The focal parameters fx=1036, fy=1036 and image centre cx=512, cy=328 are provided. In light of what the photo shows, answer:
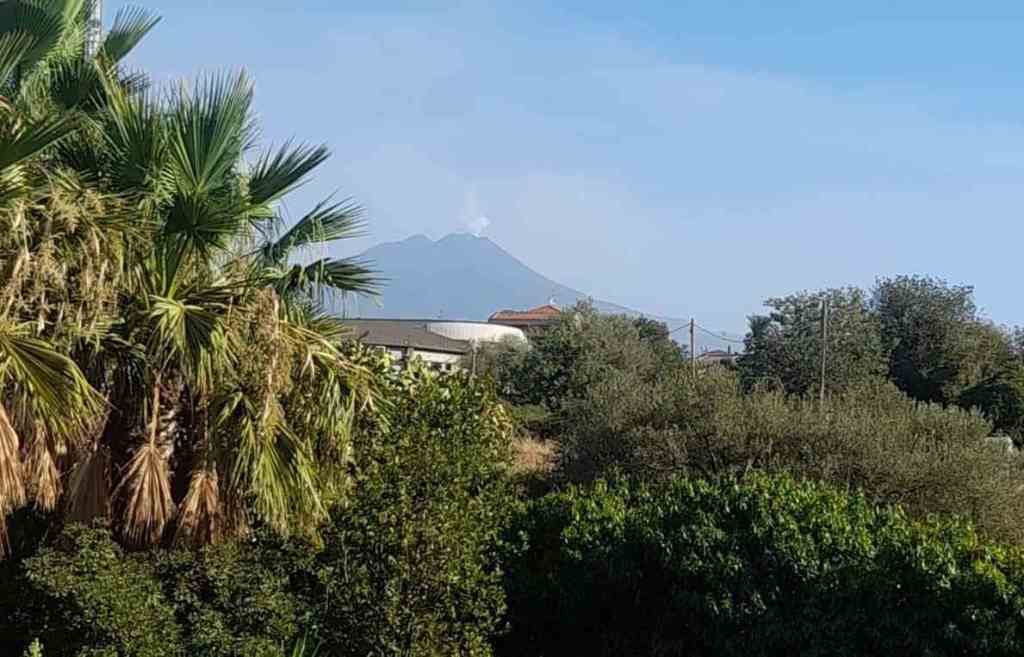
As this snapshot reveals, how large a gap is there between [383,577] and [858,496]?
Answer: 12.7 ft

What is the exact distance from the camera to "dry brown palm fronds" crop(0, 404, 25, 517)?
6164 mm

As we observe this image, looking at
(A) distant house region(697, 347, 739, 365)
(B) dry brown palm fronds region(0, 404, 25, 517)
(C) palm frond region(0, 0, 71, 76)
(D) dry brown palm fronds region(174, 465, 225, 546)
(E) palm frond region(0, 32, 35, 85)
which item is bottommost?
(D) dry brown palm fronds region(174, 465, 225, 546)

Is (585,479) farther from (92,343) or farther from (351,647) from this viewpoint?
(92,343)

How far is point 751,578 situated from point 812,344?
814 inches

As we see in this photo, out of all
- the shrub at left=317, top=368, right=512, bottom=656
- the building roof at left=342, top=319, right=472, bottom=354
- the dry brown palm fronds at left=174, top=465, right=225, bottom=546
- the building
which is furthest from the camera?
the building roof at left=342, top=319, right=472, bottom=354

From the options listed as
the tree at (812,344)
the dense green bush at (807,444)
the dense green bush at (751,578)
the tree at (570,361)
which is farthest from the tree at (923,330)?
the dense green bush at (751,578)

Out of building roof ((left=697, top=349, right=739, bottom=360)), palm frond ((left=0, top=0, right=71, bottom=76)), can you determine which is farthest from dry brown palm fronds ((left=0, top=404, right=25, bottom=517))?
building roof ((left=697, top=349, right=739, bottom=360))

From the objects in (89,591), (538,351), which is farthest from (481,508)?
(538,351)

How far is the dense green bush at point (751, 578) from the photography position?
6590 mm

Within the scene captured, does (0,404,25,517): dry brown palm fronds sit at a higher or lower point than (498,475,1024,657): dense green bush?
higher

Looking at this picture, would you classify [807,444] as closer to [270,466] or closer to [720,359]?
[270,466]

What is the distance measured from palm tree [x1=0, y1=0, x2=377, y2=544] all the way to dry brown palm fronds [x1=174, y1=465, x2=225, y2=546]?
0.03 ft

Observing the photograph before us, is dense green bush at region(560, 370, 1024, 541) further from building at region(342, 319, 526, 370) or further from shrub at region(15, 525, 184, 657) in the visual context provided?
building at region(342, 319, 526, 370)

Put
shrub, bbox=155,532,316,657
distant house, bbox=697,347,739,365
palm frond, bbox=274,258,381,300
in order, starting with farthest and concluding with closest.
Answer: distant house, bbox=697,347,739,365, palm frond, bbox=274,258,381,300, shrub, bbox=155,532,316,657
